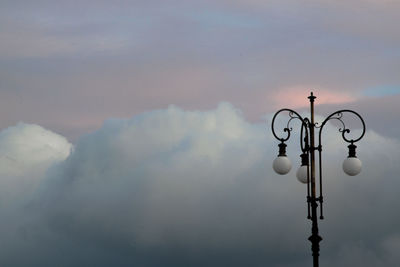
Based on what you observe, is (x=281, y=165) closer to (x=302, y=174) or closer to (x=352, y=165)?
(x=302, y=174)

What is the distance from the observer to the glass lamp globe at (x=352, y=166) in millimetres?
39375

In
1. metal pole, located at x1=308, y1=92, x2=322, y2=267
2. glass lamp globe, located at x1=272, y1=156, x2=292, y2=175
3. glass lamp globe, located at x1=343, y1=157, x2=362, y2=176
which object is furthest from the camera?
glass lamp globe, located at x1=343, y1=157, x2=362, y2=176

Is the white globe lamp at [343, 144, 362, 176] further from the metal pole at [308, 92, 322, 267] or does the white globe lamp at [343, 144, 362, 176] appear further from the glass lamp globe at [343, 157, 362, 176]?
the metal pole at [308, 92, 322, 267]

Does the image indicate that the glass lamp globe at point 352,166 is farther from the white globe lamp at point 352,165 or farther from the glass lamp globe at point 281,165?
the glass lamp globe at point 281,165

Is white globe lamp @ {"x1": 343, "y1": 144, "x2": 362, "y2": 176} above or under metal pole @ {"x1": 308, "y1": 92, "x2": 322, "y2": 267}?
above

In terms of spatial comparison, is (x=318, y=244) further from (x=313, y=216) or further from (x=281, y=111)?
(x=281, y=111)

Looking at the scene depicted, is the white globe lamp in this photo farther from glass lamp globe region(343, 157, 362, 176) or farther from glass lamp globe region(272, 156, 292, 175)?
glass lamp globe region(272, 156, 292, 175)

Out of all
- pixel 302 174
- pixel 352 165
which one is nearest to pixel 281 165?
pixel 302 174

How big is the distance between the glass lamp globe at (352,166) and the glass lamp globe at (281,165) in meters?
1.40

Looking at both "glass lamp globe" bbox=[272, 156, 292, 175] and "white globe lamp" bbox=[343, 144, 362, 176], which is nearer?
"glass lamp globe" bbox=[272, 156, 292, 175]

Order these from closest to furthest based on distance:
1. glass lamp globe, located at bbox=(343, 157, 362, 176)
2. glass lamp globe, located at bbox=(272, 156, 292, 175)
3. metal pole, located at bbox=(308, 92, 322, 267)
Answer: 1. metal pole, located at bbox=(308, 92, 322, 267)
2. glass lamp globe, located at bbox=(272, 156, 292, 175)
3. glass lamp globe, located at bbox=(343, 157, 362, 176)

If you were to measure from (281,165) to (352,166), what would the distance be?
5.58 feet

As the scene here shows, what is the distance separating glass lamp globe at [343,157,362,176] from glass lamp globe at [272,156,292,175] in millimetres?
1405

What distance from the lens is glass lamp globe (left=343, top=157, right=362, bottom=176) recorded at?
39375 mm
